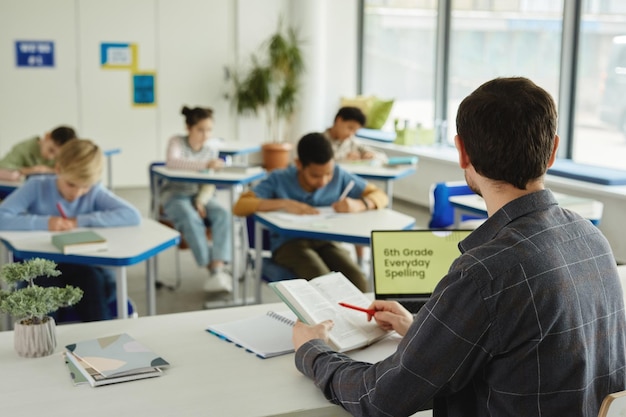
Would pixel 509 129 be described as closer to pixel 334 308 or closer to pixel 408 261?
pixel 334 308

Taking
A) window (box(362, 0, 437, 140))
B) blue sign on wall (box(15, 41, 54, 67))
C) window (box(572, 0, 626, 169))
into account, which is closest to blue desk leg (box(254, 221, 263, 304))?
window (box(572, 0, 626, 169))

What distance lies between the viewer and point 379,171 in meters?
6.01

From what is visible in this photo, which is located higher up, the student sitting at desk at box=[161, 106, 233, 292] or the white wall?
the white wall

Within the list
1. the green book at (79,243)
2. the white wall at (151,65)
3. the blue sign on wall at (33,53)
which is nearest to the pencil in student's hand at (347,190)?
the green book at (79,243)

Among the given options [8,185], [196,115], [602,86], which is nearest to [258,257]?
[8,185]

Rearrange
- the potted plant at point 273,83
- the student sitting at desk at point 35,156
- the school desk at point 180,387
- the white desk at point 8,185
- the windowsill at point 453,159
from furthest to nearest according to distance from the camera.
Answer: the potted plant at point 273,83 → the windowsill at point 453,159 → the student sitting at desk at point 35,156 → the white desk at point 8,185 → the school desk at point 180,387

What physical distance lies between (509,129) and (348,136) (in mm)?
5199

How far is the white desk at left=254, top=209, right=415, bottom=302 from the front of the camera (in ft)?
12.4

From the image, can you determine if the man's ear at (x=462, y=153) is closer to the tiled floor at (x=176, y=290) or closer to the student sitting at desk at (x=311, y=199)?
the student sitting at desk at (x=311, y=199)

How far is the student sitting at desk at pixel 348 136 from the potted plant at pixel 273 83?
310 cm

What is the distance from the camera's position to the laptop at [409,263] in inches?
Result: 92.3

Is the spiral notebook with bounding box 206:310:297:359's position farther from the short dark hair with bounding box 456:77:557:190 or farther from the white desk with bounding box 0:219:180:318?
the white desk with bounding box 0:219:180:318

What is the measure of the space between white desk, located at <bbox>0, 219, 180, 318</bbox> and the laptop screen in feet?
4.20

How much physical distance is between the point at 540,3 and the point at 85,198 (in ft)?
17.3
